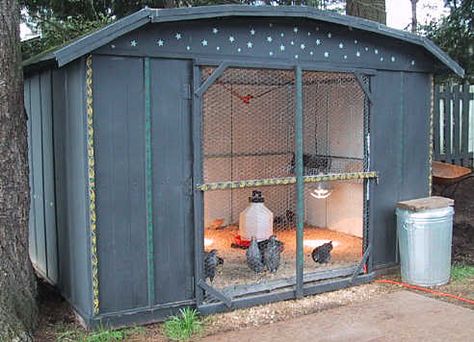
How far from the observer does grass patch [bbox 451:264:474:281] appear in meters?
5.23

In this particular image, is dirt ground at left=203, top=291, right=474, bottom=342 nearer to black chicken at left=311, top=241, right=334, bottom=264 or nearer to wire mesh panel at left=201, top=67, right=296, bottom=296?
black chicken at left=311, top=241, right=334, bottom=264

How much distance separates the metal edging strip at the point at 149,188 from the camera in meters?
3.91

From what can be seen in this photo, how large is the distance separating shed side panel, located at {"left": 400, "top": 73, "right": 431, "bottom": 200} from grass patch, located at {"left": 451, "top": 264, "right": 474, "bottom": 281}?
819mm

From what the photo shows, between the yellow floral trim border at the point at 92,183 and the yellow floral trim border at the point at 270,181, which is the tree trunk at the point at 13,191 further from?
the yellow floral trim border at the point at 270,181

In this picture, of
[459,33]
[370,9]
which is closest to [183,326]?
[370,9]

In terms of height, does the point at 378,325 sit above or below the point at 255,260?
below

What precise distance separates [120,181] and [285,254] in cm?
241

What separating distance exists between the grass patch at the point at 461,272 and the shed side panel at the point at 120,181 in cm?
309

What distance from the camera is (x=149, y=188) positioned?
3.96 meters

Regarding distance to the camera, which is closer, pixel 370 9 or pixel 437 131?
pixel 437 131

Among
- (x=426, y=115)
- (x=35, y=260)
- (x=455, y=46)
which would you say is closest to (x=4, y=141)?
(x=35, y=260)

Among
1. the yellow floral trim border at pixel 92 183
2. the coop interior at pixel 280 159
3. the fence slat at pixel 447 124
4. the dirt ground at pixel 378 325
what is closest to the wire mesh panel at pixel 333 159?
the coop interior at pixel 280 159

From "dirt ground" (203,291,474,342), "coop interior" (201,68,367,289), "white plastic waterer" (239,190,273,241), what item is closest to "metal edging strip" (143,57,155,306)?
"dirt ground" (203,291,474,342)

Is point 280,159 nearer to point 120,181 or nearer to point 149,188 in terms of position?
point 149,188
